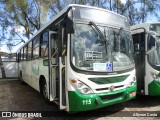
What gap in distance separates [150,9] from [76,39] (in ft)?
58.8

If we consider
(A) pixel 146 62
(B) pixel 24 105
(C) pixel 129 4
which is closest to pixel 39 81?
(B) pixel 24 105

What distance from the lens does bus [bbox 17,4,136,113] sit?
4629 mm

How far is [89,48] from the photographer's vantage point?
4.90 metres

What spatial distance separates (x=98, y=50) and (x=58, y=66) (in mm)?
1130

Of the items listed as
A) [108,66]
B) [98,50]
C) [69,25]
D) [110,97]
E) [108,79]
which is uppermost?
[69,25]

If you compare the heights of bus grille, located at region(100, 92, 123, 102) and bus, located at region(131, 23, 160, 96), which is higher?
bus, located at region(131, 23, 160, 96)

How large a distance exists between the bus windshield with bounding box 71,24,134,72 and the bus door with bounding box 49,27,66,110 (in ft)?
1.25

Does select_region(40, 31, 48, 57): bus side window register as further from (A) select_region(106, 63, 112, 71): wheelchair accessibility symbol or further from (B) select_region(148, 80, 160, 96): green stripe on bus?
(B) select_region(148, 80, 160, 96): green stripe on bus

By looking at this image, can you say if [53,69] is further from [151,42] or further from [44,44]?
[151,42]

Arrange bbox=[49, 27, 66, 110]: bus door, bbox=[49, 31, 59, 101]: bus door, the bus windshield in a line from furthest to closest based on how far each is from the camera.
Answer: bbox=[49, 31, 59, 101]: bus door
bbox=[49, 27, 66, 110]: bus door
the bus windshield

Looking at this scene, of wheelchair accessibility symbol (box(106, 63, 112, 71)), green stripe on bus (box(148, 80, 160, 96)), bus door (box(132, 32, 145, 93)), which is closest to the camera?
wheelchair accessibility symbol (box(106, 63, 112, 71))

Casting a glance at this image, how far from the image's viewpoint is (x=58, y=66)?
5051 mm

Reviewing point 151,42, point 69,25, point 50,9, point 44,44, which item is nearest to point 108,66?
point 69,25

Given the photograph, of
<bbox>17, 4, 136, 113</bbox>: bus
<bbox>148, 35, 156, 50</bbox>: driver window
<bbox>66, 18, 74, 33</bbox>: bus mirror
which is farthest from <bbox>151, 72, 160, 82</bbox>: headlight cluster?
<bbox>66, 18, 74, 33</bbox>: bus mirror
